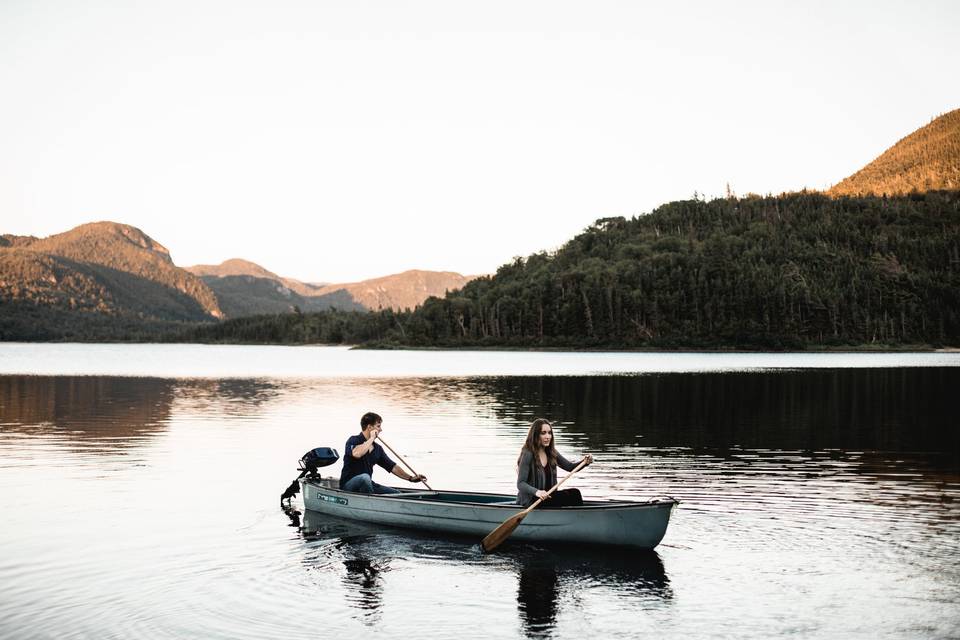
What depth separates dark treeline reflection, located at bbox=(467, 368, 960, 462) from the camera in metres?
36.3

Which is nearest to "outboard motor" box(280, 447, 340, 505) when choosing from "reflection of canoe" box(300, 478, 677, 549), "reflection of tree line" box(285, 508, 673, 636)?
"reflection of canoe" box(300, 478, 677, 549)

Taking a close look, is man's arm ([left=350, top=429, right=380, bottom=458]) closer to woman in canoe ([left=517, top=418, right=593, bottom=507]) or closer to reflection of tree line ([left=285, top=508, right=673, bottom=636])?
reflection of tree line ([left=285, top=508, right=673, bottom=636])

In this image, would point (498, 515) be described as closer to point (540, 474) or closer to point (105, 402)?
point (540, 474)

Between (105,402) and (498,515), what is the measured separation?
1755 inches

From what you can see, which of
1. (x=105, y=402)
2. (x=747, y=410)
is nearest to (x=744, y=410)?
(x=747, y=410)

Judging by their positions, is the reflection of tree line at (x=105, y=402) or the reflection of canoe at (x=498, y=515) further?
the reflection of tree line at (x=105, y=402)

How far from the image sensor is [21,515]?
21.7 meters

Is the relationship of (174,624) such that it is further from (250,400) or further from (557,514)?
(250,400)

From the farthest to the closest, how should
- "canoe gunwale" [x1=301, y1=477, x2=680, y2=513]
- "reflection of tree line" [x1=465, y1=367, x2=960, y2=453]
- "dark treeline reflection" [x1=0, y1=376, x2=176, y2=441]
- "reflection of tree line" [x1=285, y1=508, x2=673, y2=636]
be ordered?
1. "dark treeline reflection" [x1=0, y1=376, x2=176, y2=441]
2. "reflection of tree line" [x1=465, y1=367, x2=960, y2=453]
3. "canoe gunwale" [x1=301, y1=477, x2=680, y2=513]
4. "reflection of tree line" [x1=285, y1=508, x2=673, y2=636]

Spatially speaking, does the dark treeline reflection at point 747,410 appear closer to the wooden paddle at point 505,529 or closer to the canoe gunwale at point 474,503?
the canoe gunwale at point 474,503

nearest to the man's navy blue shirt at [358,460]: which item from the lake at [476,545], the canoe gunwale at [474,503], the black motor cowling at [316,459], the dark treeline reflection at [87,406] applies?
the canoe gunwale at [474,503]

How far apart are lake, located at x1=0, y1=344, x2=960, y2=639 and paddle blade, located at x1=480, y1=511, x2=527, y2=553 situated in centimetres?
26

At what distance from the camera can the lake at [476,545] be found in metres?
13.7

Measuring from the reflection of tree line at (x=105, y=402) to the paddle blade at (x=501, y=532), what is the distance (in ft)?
70.9
